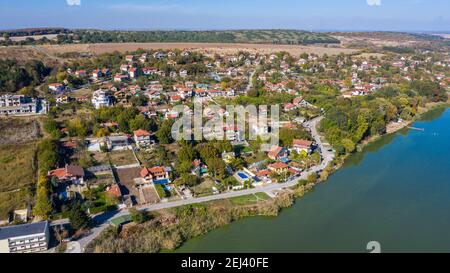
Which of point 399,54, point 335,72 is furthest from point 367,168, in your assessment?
point 399,54

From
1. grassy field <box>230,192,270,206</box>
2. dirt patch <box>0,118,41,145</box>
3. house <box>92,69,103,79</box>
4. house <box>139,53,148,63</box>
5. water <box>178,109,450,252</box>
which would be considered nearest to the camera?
water <box>178,109,450,252</box>

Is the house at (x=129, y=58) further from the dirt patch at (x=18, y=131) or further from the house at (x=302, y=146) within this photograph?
the house at (x=302, y=146)

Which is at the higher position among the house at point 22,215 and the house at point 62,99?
the house at point 62,99

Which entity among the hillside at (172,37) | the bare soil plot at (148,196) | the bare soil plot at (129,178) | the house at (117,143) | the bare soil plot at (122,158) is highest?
the hillside at (172,37)

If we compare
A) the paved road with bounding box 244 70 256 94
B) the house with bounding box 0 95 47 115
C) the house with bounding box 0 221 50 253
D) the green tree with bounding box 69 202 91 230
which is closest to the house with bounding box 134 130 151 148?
the green tree with bounding box 69 202 91 230

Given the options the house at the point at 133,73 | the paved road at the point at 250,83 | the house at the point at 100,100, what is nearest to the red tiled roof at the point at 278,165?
the house at the point at 100,100

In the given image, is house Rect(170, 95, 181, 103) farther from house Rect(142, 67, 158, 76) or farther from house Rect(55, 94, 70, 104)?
house Rect(142, 67, 158, 76)
